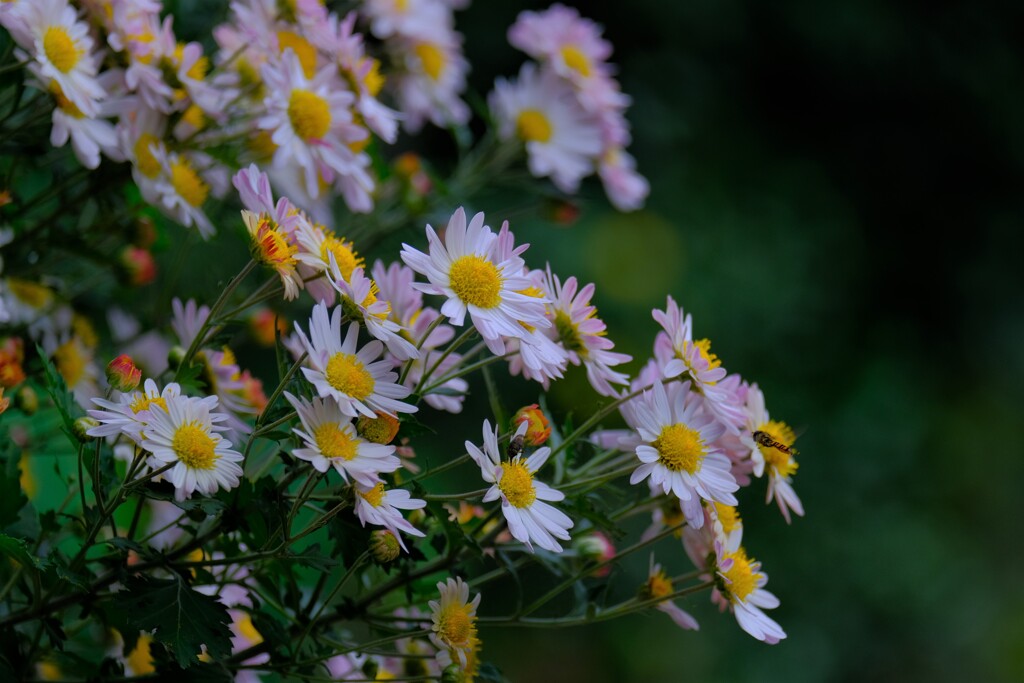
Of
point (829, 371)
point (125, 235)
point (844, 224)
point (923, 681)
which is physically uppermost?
point (125, 235)

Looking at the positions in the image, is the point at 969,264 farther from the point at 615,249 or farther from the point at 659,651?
the point at 659,651

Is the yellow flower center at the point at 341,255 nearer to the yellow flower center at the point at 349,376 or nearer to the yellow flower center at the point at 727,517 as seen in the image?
the yellow flower center at the point at 349,376

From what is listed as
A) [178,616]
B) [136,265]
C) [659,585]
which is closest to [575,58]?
[136,265]

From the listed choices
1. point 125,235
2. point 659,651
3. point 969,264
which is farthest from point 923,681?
point 125,235

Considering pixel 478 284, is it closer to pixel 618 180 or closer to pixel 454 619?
pixel 454 619

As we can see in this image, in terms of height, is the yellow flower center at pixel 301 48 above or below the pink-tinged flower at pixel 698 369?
below

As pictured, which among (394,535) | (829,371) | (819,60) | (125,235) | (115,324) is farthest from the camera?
(819,60)

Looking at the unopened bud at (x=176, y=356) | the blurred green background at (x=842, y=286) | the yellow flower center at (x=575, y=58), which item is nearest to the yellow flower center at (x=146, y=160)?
the unopened bud at (x=176, y=356)

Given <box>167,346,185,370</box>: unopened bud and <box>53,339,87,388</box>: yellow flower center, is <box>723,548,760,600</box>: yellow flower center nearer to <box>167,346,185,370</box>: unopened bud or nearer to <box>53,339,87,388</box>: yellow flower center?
<box>167,346,185,370</box>: unopened bud
